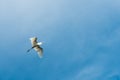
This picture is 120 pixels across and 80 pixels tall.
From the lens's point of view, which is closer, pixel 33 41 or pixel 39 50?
pixel 33 41

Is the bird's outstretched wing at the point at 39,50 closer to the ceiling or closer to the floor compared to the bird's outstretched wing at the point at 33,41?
closer to the ceiling

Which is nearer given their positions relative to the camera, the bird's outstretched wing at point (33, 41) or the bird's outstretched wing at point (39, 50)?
the bird's outstretched wing at point (33, 41)

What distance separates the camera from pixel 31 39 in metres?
96.5

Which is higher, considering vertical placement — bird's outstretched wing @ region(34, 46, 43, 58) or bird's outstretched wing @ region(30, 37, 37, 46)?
bird's outstretched wing @ region(34, 46, 43, 58)

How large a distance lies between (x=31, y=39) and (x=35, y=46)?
275 centimetres

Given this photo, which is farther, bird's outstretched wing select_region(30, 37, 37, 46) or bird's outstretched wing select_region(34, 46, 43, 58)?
bird's outstretched wing select_region(34, 46, 43, 58)

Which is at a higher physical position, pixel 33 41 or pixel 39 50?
pixel 39 50

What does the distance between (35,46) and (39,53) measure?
4626 millimetres

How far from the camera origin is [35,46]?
9812 cm

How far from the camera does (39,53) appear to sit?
335 ft
